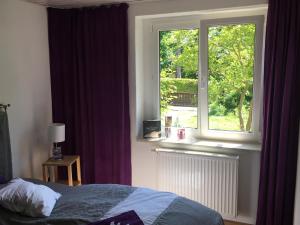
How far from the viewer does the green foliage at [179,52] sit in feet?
10.9

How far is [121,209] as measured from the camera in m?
2.18

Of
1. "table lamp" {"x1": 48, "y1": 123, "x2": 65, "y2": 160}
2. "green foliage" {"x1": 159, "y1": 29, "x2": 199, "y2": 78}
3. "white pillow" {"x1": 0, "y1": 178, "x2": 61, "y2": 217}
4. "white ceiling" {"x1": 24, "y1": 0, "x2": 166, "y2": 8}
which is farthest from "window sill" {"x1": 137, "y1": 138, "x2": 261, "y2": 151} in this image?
"white ceiling" {"x1": 24, "y1": 0, "x2": 166, "y2": 8}

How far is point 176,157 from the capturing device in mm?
3242

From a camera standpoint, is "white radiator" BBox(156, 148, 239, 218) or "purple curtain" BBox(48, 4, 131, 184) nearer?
"white radiator" BBox(156, 148, 239, 218)

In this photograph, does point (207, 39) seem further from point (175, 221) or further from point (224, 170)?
point (175, 221)

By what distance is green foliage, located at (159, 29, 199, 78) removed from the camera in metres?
3.31

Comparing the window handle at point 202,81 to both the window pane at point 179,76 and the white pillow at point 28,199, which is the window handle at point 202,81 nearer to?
the window pane at point 179,76

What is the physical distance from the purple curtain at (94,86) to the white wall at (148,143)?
0.28 ft

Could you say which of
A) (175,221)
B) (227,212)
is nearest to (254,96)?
(227,212)

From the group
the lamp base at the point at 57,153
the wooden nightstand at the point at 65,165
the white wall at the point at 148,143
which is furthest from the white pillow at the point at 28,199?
the white wall at the point at 148,143

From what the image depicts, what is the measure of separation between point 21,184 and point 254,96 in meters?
2.28

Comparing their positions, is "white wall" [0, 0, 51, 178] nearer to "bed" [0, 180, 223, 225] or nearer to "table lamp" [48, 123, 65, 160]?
"table lamp" [48, 123, 65, 160]

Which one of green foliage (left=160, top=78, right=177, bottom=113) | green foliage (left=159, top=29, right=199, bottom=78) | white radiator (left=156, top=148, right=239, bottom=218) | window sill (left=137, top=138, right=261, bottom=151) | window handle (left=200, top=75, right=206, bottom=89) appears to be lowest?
white radiator (left=156, top=148, right=239, bottom=218)

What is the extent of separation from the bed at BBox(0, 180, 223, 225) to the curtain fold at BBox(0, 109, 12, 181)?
639 millimetres
